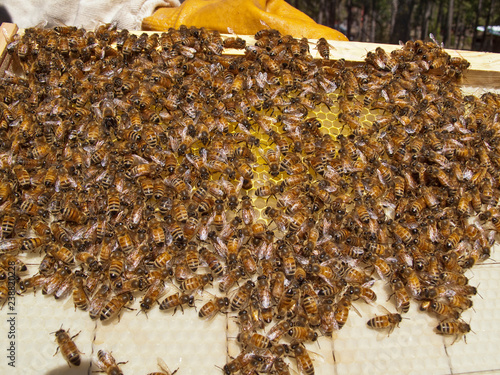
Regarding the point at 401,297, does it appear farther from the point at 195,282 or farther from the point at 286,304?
the point at 195,282

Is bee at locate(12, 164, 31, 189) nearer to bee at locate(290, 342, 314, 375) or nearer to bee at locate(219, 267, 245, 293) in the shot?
bee at locate(219, 267, 245, 293)

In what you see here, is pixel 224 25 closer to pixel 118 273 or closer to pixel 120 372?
pixel 118 273

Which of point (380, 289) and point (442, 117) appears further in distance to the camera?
point (442, 117)

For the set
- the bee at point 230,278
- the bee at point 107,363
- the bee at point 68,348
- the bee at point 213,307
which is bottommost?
the bee at point 107,363

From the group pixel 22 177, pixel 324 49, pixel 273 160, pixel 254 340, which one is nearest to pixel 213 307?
pixel 254 340

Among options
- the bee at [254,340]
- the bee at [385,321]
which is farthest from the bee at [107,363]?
the bee at [385,321]

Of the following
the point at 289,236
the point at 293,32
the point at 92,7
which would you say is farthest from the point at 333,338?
the point at 92,7

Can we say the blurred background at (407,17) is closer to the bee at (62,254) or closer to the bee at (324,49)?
the bee at (324,49)
